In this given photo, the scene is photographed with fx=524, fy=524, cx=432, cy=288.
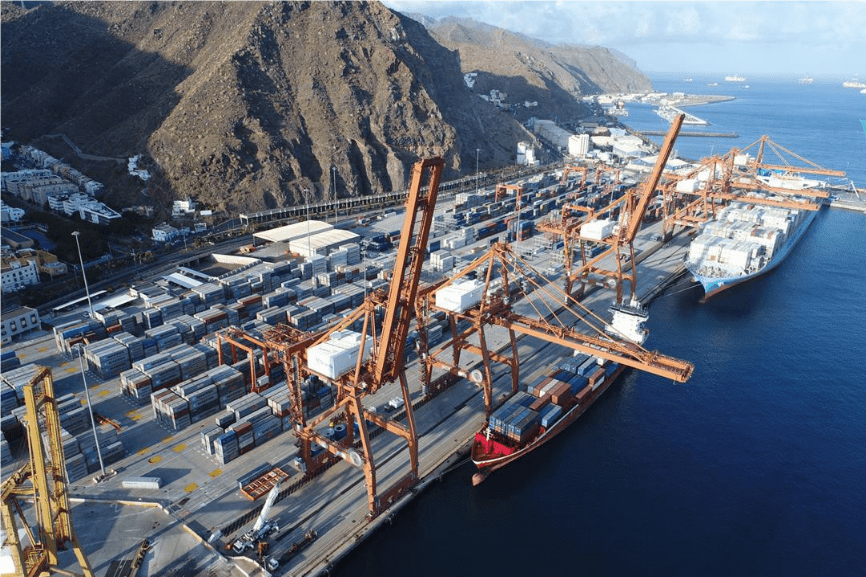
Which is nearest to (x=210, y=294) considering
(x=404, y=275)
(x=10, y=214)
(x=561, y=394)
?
(x=404, y=275)

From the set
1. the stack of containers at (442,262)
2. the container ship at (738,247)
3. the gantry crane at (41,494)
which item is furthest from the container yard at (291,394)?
the container ship at (738,247)

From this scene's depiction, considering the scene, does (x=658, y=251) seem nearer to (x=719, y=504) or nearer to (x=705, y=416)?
(x=705, y=416)

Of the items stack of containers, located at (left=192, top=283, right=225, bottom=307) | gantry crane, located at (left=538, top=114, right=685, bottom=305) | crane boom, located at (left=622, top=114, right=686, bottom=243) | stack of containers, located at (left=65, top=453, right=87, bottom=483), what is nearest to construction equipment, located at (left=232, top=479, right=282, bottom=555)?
stack of containers, located at (left=65, top=453, right=87, bottom=483)

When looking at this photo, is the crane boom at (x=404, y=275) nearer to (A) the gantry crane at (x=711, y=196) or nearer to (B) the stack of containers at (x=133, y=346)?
(B) the stack of containers at (x=133, y=346)

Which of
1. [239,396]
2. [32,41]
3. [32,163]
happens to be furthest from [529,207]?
[32,41]

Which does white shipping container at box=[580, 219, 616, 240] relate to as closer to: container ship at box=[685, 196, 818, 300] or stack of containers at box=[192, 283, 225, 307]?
container ship at box=[685, 196, 818, 300]

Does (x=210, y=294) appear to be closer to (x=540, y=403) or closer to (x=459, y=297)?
(x=459, y=297)
